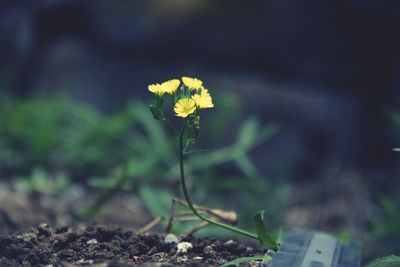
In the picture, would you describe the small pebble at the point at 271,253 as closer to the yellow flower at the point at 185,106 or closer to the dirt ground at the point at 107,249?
the dirt ground at the point at 107,249

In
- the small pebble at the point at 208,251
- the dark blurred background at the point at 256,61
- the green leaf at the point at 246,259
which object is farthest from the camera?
the dark blurred background at the point at 256,61

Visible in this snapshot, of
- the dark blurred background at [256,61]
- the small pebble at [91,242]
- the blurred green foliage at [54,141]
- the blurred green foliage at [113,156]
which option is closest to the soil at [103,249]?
the small pebble at [91,242]

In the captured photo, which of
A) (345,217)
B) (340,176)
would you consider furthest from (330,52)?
(345,217)

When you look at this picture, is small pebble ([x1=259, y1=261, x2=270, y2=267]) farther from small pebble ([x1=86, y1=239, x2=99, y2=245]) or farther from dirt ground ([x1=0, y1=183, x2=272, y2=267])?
small pebble ([x1=86, y1=239, x2=99, y2=245])

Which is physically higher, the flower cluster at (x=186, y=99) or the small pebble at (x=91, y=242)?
the flower cluster at (x=186, y=99)

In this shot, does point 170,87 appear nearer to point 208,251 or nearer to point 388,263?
point 208,251

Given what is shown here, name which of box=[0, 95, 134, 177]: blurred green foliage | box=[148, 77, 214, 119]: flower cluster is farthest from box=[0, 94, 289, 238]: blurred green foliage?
box=[148, 77, 214, 119]: flower cluster
